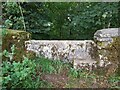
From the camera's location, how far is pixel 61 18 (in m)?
5.58

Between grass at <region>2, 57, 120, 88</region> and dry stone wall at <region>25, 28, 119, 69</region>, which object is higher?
dry stone wall at <region>25, 28, 119, 69</region>

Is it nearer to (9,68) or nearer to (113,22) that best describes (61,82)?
(9,68)

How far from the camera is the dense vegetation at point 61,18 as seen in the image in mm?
4715

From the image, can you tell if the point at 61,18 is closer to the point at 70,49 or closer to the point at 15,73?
the point at 70,49

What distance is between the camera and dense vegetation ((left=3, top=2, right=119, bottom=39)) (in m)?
4.71

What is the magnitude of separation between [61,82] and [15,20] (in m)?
1.86

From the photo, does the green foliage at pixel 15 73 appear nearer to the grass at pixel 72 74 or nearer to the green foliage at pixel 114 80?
the grass at pixel 72 74

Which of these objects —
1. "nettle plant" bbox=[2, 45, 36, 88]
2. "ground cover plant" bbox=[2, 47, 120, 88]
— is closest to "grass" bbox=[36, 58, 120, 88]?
"ground cover plant" bbox=[2, 47, 120, 88]

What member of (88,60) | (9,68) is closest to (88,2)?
(88,60)

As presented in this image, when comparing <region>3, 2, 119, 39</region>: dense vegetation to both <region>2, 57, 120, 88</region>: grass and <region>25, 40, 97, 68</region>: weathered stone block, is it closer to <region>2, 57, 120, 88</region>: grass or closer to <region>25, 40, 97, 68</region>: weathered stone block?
<region>25, 40, 97, 68</region>: weathered stone block

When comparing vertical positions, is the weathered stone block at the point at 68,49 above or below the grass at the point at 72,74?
above

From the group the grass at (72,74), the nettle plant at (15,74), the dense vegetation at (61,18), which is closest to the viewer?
the nettle plant at (15,74)

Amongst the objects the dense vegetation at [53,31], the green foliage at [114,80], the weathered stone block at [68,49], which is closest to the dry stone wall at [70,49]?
the weathered stone block at [68,49]

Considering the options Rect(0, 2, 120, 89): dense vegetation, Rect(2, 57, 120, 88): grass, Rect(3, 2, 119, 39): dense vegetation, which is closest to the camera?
Rect(0, 2, 120, 89): dense vegetation
